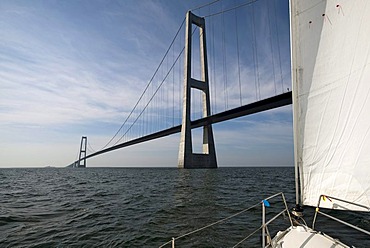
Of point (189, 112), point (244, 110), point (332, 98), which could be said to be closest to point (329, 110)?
point (332, 98)

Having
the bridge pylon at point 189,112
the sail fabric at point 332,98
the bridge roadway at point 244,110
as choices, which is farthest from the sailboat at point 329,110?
the bridge pylon at point 189,112

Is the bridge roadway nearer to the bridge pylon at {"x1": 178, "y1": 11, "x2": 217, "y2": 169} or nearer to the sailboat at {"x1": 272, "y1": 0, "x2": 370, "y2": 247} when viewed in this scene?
the bridge pylon at {"x1": 178, "y1": 11, "x2": 217, "y2": 169}

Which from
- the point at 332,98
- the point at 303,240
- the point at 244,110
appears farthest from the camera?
the point at 244,110

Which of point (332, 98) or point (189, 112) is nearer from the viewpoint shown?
point (332, 98)

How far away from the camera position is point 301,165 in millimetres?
2898

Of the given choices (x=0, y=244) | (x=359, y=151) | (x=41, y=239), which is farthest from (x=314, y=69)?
(x=0, y=244)

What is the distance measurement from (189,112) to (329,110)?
33.3 metres

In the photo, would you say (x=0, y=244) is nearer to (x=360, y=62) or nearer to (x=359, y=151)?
(x=359, y=151)

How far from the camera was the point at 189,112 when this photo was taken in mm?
35906

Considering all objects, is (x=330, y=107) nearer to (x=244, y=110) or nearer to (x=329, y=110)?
(x=329, y=110)

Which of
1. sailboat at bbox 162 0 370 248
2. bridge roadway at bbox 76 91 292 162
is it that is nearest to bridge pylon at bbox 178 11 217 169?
bridge roadway at bbox 76 91 292 162

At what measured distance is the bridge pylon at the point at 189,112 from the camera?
3475cm

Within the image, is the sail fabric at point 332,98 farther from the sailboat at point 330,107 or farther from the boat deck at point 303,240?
the boat deck at point 303,240

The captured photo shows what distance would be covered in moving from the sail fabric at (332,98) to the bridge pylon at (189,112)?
102 feet
